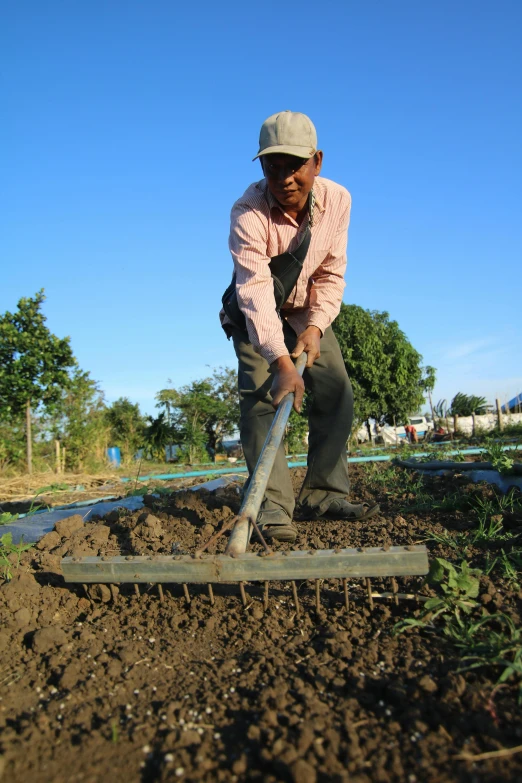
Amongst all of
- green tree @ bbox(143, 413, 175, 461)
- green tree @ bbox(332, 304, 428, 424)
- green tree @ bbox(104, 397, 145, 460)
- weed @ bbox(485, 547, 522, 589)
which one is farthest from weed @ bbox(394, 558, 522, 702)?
green tree @ bbox(332, 304, 428, 424)

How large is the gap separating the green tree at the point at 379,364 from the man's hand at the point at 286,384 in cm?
2083

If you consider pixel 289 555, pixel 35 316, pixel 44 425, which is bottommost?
pixel 289 555

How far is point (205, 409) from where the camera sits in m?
23.4

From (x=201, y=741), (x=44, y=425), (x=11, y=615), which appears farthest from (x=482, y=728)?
(x=44, y=425)

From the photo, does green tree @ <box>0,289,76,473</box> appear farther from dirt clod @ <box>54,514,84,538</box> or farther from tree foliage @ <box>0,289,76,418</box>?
dirt clod @ <box>54,514,84,538</box>

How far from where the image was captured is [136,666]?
1.45m

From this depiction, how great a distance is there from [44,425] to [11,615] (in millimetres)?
10501

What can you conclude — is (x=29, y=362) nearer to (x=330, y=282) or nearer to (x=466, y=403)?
(x=330, y=282)

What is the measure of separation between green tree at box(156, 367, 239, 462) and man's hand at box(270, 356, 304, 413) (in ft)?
60.3

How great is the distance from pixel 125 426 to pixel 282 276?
1969 centimetres

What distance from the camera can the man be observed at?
97.3 inches

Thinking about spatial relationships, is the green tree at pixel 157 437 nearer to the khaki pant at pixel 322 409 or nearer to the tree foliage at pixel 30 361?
the tree foliage at pixel 30 361

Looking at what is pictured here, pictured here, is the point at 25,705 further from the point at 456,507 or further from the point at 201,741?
the point at 456,507

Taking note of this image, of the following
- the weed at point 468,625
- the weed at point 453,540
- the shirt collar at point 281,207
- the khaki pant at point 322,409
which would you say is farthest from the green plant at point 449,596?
the shirt collar at point 281,207
